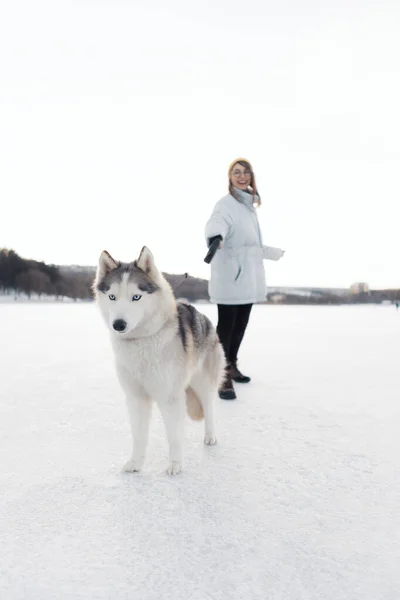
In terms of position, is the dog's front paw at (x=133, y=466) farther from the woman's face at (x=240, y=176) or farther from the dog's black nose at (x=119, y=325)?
the woman's face at (x=240, y=176)

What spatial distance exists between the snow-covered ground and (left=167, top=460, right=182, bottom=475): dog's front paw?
44 mm

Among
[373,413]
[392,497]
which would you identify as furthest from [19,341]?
[392,497]

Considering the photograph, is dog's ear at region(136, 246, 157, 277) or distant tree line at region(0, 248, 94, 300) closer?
dog's ear at region(136, 246, 157, 277)

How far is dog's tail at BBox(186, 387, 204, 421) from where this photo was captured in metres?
2.97

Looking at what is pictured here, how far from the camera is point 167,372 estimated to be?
2.38 meters

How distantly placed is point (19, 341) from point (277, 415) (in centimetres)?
663

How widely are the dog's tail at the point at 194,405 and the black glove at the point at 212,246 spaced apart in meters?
1.33

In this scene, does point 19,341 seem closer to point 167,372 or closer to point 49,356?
point 49,356

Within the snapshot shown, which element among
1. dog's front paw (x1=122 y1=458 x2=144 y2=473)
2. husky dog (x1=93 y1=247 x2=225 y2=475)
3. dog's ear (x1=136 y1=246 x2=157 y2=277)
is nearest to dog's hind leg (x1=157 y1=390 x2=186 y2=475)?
husky dog (x1=93 y1=247 x2=225 y2=475)

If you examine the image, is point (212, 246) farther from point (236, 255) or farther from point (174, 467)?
point (174, 467)

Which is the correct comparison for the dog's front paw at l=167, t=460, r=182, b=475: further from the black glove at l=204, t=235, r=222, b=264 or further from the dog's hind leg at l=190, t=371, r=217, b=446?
the black glove at l=204, t=235, r=222, b=264

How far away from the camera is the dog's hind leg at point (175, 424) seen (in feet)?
7.97

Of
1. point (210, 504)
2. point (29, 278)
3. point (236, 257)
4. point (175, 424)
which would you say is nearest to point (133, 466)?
point (175, 424)

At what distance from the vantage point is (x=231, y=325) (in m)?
4.54
